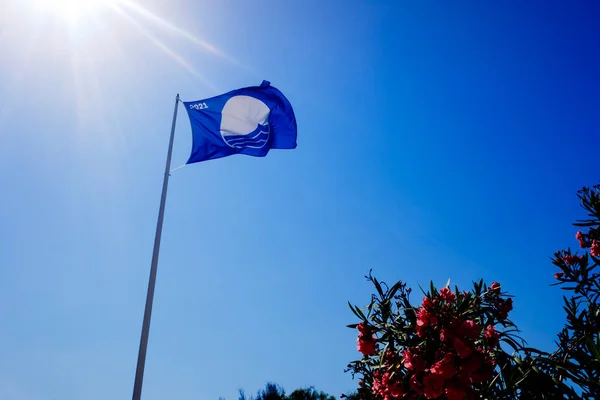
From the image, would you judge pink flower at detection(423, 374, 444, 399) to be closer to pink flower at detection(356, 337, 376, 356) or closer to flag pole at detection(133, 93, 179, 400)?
pink flower at detection(356, 337, 376, 356)

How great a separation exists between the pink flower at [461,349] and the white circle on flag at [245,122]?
7378 mm

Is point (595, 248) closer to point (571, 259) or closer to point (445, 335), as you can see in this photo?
point (571, 259)

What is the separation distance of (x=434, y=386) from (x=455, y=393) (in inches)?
6.1

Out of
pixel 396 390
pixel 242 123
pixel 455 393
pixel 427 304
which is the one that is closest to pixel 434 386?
pixel 455 393

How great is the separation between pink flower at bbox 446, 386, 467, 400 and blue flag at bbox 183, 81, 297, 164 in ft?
24.0

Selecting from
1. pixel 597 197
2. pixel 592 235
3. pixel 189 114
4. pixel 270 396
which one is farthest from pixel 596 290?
pixel 270 396

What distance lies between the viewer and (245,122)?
10.2 meters

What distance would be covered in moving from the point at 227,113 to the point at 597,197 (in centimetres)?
710

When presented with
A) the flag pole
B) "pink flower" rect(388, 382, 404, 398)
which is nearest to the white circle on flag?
the flag pole

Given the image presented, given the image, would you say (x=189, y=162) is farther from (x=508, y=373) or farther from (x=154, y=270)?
(x=508, y=373)

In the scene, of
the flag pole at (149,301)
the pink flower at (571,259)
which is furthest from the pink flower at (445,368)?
A: the flag pole at (149,301)

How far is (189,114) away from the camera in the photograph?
32.9 ft

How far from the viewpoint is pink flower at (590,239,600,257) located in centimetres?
654

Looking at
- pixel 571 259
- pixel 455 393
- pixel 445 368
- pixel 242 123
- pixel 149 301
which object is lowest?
pixel 455 393
